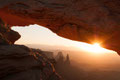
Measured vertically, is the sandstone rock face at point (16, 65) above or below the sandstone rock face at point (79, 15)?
below

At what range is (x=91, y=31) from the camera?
19.6 ft

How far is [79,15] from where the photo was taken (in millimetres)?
5809

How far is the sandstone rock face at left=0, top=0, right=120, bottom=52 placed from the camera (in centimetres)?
556

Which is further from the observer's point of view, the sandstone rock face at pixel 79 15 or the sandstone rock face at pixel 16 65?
the sandstone rock face at pixel 16 65

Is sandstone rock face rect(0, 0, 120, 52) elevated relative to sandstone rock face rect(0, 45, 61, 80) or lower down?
Answer: elevated

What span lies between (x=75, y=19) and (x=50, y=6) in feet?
4.70

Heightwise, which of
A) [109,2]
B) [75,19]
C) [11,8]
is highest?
[109,2]

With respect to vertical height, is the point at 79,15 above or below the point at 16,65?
above

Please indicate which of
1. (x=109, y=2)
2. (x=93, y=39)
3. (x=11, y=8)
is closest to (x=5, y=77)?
(x=11, y=8)

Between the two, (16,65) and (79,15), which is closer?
(79,15)

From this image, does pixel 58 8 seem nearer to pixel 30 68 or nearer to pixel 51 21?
pixel 51 21

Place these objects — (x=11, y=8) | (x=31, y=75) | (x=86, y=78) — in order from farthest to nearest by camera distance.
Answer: (x=86, y=78) < (x=31, y=75) < (x=11, y=8)

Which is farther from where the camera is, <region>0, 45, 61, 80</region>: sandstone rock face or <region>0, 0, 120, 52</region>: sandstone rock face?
<region>0, 45, 61, 80</region>: sandstone rock face

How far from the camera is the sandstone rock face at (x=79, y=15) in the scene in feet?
18.2
